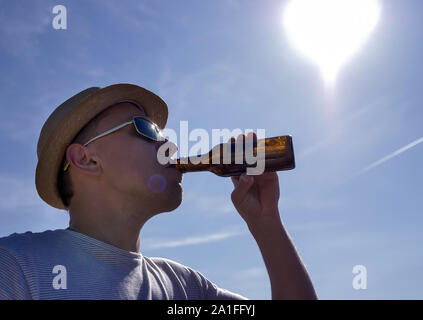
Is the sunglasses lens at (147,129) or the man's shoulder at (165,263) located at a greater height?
the sunglasses lens at (147,129)

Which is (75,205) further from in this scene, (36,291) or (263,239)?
(263,239)

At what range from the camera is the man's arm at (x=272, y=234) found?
3094mm

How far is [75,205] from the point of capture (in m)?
3.54

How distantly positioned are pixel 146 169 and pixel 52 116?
42.2 inches

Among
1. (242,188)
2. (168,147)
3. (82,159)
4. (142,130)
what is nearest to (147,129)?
(142,130)

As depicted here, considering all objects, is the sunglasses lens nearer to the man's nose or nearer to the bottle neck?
the man's nose

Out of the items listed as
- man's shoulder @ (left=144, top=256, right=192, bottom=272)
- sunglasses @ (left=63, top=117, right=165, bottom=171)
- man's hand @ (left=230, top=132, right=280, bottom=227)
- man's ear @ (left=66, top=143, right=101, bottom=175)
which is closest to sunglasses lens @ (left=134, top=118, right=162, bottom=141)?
sunglasses @ (left=63, top=117, right=165, bottom=171)

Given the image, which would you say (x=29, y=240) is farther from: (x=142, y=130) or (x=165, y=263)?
(x=142, y=130)

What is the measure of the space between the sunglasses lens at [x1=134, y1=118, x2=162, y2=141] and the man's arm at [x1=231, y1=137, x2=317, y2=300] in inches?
31.6

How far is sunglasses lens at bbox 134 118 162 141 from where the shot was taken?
12.3 ft

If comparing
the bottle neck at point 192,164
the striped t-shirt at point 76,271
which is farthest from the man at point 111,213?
the bottle neck at point 192,164

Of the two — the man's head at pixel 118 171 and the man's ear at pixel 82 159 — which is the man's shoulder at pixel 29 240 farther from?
the man's ear at pixel 82 159

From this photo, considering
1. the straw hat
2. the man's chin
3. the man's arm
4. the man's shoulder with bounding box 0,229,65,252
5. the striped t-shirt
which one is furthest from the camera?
the straw hat

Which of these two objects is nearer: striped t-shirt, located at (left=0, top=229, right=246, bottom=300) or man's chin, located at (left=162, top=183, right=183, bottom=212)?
striped t-shirt, located at (left=0, top=229, right=246, bottom=300)
